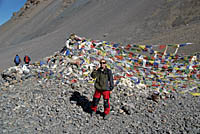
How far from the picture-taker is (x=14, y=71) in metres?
7.20

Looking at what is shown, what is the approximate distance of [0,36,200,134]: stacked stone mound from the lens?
4.32 m

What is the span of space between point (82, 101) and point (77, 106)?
11.2 inches

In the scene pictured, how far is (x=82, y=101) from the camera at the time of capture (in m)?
5.34

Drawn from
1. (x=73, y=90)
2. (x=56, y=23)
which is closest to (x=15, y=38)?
(x=56, y=23)

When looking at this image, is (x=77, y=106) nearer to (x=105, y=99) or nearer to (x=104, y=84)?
(x=105, y=99)

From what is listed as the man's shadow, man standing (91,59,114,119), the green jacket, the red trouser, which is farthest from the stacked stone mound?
the green jacket

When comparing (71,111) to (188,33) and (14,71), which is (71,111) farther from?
(188,33)

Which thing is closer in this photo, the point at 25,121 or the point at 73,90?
the point at 25,121

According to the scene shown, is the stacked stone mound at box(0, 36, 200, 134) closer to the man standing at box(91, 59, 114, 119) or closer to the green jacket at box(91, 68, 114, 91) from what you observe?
the man standing at box(91, 59, 114, 119)

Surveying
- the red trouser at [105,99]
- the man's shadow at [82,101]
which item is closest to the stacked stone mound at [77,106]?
the man's shadow at [82,101]

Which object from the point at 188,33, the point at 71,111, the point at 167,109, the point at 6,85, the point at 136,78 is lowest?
the point at 167,109

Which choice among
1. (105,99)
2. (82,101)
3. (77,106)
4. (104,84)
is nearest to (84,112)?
(77,106)

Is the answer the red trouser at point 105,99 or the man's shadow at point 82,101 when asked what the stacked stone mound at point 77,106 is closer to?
the man's shadow at point 82,101

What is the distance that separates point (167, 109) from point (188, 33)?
11274mm
